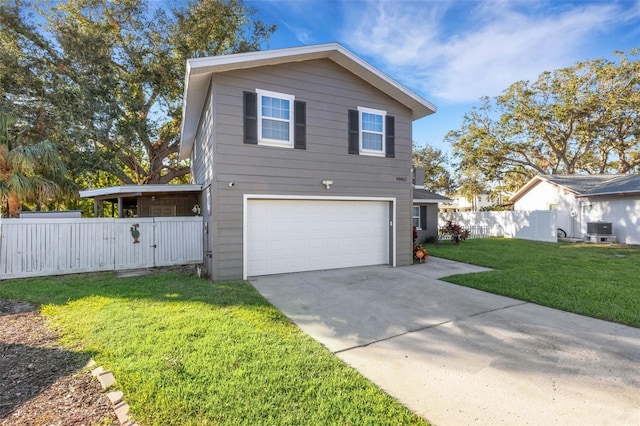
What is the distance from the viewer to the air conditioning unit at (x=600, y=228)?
15.1 m

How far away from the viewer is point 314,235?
8070 millimetres

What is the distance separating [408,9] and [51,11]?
16.9 meters

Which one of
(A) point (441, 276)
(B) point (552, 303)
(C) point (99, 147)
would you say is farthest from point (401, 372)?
(C) point (99, 147)

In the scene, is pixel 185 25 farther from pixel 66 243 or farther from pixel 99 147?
pixel 66 243

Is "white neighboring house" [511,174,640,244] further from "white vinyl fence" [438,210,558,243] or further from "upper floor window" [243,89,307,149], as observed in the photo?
"upper floor window" [243,89,307,149]

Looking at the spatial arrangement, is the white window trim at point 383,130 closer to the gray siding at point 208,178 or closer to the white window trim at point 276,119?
the white window trim at point 276,119

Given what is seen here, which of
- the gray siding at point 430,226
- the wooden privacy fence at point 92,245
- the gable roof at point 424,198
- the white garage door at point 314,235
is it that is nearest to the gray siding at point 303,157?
the white garage door at point 314,235

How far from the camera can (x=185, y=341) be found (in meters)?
3.62

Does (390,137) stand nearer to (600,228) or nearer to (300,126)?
(300,126)

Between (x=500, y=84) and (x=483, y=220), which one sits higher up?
(x=500, y=84)

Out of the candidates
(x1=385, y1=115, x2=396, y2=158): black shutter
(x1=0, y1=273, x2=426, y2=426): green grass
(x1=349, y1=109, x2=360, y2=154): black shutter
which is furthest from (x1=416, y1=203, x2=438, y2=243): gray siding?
(x1=0, y1=273, x2=426, y2=426): green grass

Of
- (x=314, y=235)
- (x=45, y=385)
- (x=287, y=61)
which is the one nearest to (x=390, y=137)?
(x=287, y=61)

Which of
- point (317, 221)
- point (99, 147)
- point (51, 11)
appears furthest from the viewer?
point (99, 147)

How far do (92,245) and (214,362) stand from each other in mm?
7171
